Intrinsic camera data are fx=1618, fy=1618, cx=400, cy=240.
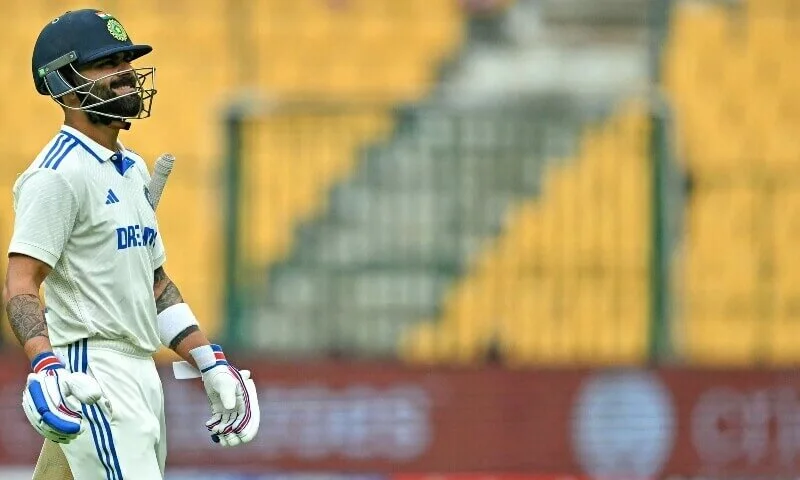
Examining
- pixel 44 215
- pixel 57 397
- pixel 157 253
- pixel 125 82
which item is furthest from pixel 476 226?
pixel 57 397

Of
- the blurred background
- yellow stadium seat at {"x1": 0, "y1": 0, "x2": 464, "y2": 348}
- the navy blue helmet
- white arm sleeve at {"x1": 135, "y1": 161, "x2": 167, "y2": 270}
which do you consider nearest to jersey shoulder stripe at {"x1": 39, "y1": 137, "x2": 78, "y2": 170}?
the navy blue helmet

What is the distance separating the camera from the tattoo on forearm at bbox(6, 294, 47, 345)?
13.7 feet

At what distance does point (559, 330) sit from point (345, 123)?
2081 mm

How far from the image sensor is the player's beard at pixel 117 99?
14.5 feet

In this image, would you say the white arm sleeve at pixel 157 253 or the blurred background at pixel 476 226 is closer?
the white arm sleeve at pixel 157 253

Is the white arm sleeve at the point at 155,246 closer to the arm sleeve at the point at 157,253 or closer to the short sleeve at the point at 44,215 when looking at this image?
the arm sleeve at the point at 157,253

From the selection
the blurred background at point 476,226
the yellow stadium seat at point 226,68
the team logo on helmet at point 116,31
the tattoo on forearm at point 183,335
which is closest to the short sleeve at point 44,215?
the team logo on helmet at point 116,31

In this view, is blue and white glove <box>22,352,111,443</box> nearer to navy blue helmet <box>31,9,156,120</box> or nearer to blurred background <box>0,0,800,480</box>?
navy blue helmet <box>31,9,156,120</box>

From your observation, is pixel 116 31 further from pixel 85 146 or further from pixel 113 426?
pixel 113 426

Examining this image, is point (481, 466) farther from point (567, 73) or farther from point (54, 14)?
point (54, 14)

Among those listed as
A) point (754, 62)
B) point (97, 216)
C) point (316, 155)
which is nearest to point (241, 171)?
point (316, 155)

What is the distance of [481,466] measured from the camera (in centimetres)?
956

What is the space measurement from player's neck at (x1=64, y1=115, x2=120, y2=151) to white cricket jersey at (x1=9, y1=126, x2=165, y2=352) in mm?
28

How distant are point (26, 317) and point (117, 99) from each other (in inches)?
26.2
